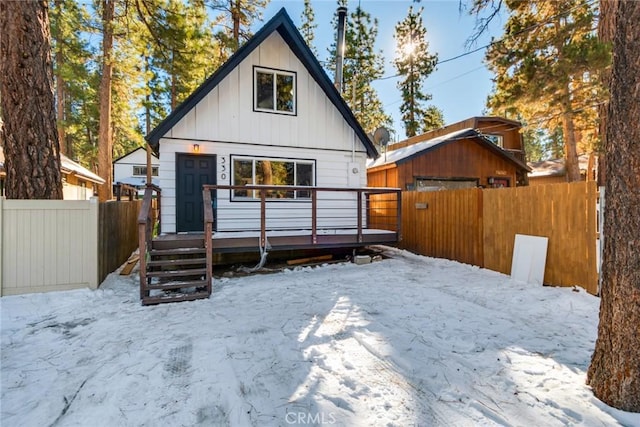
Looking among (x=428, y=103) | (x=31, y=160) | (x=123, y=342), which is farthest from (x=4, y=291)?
(x=428, y=103)

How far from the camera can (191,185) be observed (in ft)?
25.5

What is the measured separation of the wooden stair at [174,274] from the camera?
16.1ft

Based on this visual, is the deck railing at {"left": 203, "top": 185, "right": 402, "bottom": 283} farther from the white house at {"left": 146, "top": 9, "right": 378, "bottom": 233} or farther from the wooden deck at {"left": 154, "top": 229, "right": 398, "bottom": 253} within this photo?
the wooden deck at {"left": 154, "top": 229, "right": 398, "bottom": 253}

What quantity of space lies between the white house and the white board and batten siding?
0.02 m

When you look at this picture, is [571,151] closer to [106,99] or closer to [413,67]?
[413,67]

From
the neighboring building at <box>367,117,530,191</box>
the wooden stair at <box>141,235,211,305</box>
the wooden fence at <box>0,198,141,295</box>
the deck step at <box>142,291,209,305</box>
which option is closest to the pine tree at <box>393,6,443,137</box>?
the neighboring building at <box>367,117,530,191</box>

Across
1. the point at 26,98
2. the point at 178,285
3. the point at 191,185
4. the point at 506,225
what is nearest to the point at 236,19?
the point at 191,185

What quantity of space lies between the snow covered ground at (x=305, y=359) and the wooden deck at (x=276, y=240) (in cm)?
134

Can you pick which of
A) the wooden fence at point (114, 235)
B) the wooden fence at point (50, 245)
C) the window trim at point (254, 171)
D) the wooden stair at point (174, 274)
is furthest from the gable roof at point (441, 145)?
the wooden fence at point (50, 245)

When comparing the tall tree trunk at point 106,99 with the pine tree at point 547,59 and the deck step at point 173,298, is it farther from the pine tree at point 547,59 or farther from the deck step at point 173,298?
the pine tree at point 547,59

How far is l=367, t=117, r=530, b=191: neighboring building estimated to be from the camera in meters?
13.0

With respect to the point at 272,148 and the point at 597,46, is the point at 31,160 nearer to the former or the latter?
the point at 272,148

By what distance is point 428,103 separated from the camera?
79.4 feet

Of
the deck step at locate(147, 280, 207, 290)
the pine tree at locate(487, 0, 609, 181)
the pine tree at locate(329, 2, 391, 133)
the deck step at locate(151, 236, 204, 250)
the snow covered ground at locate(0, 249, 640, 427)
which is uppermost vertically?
the pine tree at locate(329, 2, 391, 133)
